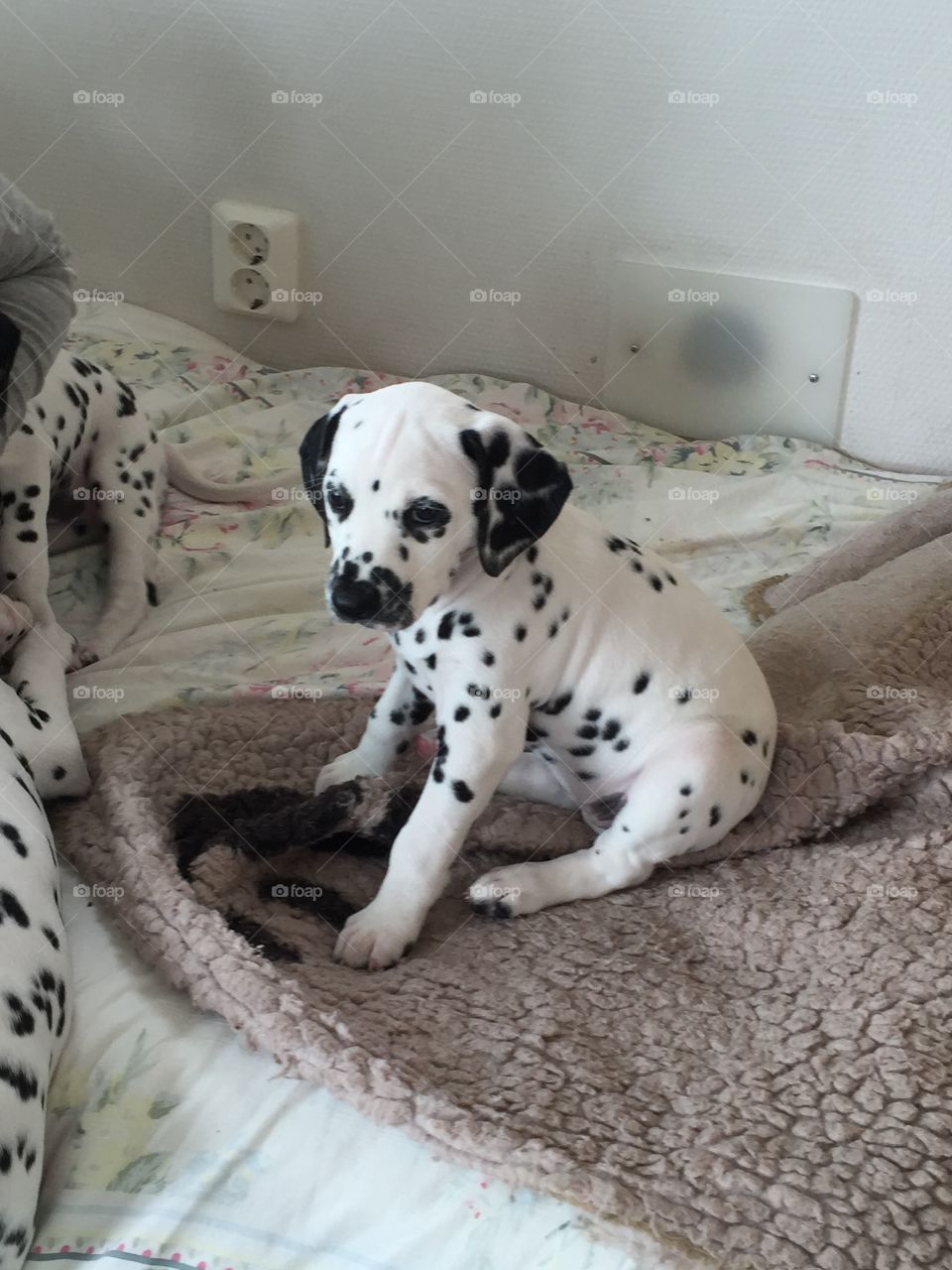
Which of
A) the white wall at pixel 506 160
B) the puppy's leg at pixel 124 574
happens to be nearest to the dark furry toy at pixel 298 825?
the puppy's leg at pixel 124 574

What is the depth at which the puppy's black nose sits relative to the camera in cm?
172

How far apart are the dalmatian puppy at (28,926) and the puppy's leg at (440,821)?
423 mm

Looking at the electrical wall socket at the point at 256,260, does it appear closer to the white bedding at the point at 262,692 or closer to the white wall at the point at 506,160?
the white wall at the point at 506,160

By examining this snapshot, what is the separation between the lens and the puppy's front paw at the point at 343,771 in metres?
2.17

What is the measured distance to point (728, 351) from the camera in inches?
136

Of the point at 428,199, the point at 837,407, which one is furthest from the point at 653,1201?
the point at 428,199

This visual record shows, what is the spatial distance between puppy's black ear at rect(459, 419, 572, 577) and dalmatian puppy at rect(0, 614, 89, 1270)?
748mm

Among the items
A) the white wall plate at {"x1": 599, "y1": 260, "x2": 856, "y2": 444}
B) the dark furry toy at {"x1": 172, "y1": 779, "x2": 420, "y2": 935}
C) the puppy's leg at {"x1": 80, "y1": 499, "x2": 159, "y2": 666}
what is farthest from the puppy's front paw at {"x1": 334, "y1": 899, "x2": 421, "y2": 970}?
the white wall plate at {"x1": 599, "y1": 260, "x2": 856, "y2": 444}

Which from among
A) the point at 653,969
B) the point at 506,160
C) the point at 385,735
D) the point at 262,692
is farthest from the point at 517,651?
the point at 506,160

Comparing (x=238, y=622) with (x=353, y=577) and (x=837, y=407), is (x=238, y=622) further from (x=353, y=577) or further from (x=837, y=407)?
(x=837, y=407)

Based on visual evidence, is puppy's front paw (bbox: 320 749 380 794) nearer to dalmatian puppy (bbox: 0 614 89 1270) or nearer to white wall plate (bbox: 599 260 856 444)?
dalmatian puppy (bbox: 0 614 89 1270)

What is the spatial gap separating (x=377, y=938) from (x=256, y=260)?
103 inches

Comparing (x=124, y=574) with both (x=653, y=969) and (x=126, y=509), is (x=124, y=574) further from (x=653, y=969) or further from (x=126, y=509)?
(x=653, y=969)

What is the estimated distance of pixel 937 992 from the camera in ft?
5.72
